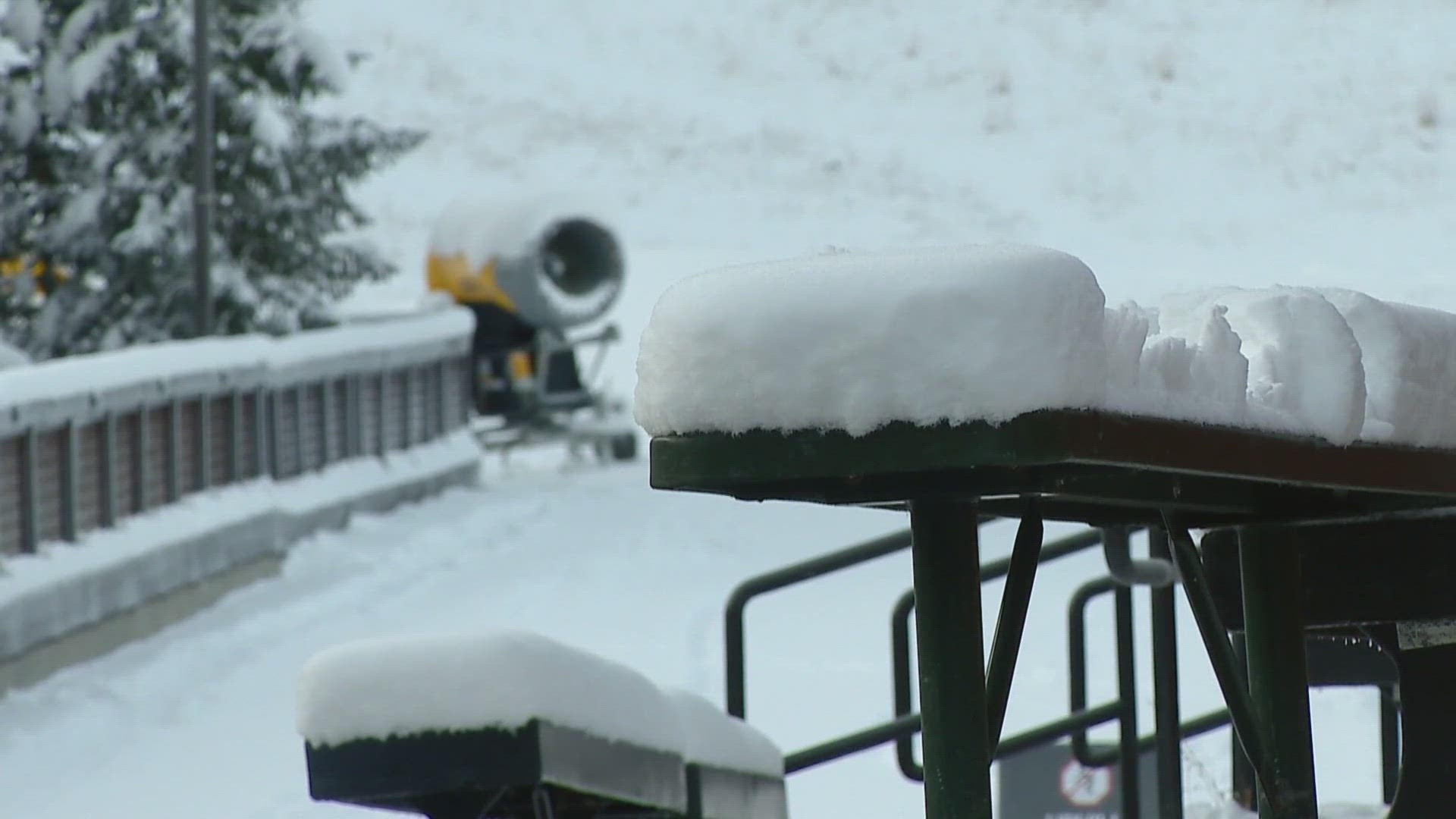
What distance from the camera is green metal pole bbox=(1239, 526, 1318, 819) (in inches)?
112

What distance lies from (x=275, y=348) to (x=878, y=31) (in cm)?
4227

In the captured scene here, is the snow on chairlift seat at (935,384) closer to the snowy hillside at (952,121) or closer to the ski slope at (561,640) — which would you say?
the ski slope at (561,640)

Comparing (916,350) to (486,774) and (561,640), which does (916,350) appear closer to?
(486,774)

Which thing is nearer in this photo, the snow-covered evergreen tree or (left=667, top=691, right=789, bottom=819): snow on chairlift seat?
(left=667, top=691, right=789, bottom=819): snow on chairlift seat

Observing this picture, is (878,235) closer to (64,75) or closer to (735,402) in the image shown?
(64,75)

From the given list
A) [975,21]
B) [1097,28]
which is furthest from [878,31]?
[1097,28]

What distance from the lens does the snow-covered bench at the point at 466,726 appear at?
10.2 ft

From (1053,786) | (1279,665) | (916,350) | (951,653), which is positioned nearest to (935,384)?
(916,350)

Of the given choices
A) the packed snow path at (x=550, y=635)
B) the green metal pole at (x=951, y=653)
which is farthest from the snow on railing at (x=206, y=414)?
the green metal pole at (x=951, y=653)

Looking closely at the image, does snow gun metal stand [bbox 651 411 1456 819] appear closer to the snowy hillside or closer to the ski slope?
the ski slope

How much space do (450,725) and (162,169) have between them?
18.3 metres

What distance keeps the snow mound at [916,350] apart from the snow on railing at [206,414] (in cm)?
830

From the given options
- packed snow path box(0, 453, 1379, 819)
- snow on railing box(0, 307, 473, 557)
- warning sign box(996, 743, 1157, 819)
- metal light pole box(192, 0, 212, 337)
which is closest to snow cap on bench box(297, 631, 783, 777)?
warning sign box(996, 743, 1157, 819)

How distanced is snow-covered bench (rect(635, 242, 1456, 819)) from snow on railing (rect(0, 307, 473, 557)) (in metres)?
8.22
